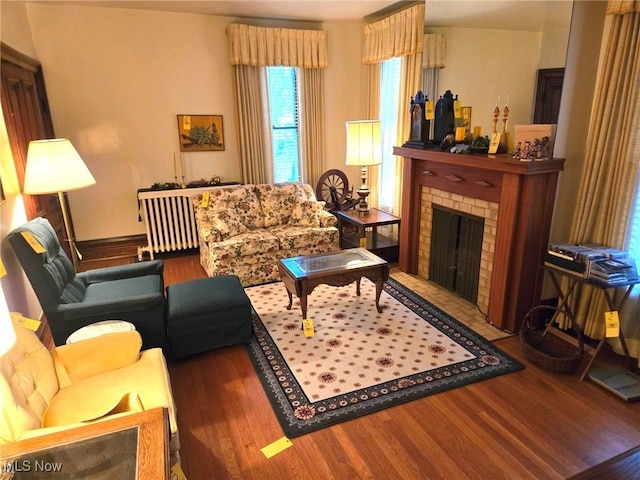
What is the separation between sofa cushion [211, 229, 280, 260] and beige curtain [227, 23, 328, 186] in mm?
1483

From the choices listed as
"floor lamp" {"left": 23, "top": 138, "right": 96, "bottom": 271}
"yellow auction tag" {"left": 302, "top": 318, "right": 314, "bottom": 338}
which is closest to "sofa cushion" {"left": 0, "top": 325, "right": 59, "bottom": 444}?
"floor lamp" {"left": 23, "top": 138, "right": 96, "bottom": 271}

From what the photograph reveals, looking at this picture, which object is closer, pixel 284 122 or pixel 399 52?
pixel 399 52

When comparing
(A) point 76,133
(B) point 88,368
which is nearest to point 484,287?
(B) point 88,368

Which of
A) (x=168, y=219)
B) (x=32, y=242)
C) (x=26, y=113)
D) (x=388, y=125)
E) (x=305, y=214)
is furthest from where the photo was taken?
(x=388, y=125)

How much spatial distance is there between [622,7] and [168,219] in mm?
4631

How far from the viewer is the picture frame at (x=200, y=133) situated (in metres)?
5.14

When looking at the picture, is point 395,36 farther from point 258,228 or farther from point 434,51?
point 258,228

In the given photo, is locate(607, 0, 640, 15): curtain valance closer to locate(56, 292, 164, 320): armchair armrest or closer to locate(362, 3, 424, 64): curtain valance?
locate(362, 3, 424, 64): curtain valance

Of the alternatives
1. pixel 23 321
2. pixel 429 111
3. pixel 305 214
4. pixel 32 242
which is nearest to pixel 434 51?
pixel 429 111

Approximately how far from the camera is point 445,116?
385 cm

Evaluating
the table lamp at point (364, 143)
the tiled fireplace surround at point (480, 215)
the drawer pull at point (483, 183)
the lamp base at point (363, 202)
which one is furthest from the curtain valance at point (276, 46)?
the drawer pull at point (483, 183)

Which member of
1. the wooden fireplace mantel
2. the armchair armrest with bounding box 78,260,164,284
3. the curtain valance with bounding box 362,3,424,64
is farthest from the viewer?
the curtain valance with bounding box 362,3,424,64

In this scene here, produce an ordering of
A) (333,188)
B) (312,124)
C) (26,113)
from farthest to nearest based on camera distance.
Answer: (312,124)
(333,188)
(26,113)

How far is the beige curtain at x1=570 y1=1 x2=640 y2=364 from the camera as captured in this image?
2.62 meters
